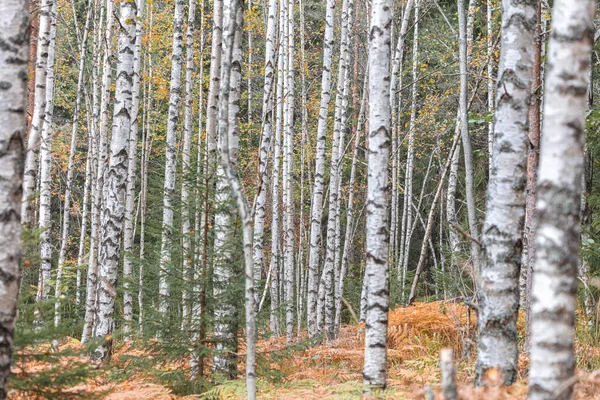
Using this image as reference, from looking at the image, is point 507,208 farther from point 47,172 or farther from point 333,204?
point 47,172

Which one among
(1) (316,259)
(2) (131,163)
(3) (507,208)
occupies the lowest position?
(1) (316,259)

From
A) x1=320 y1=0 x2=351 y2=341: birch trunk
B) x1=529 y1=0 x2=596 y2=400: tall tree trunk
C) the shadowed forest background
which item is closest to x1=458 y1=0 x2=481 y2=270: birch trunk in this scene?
the shadowed forest background

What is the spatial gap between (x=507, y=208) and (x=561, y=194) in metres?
1.39

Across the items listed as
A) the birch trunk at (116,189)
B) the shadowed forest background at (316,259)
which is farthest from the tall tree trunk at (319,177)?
the birch trunk at (116,189)

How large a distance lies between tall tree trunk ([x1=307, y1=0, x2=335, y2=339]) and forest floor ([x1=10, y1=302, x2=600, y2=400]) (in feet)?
7.47

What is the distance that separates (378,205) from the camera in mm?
5660

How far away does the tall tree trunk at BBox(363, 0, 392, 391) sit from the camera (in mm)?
5523

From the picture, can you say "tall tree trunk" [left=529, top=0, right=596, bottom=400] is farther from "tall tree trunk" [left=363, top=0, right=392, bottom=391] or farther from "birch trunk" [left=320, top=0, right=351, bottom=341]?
"birch trunk" [left=320, top=0, right=351, bottom=341]

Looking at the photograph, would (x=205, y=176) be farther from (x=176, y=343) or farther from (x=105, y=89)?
(x=105, y=89)

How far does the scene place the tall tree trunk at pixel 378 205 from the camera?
552 centimetres

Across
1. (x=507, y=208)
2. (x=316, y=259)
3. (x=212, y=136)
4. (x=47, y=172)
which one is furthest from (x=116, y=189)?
(x=507, y=208)

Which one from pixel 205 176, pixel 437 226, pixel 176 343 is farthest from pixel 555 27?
pixel 437 226

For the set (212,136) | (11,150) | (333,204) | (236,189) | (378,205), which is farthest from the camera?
(333,204)

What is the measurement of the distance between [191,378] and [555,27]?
5.01 meters
